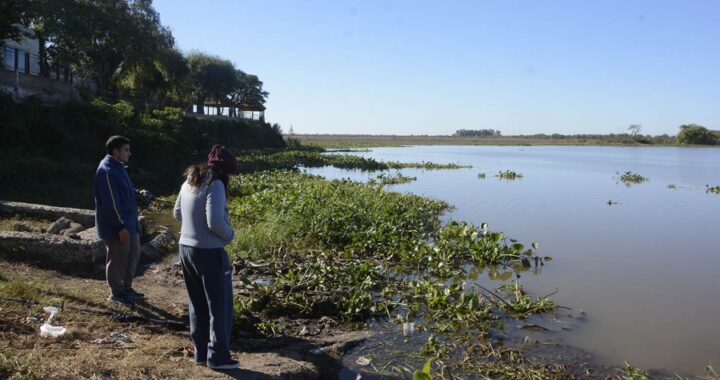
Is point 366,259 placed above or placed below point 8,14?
below

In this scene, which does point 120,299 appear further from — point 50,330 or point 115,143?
point 115,143

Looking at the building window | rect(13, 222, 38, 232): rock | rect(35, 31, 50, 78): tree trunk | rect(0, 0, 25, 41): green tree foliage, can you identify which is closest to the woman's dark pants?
rect(13, 222, 38, 232): rock

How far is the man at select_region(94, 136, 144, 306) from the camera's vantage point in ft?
17.4

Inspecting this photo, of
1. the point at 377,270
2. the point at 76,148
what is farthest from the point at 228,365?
the point at 76,148

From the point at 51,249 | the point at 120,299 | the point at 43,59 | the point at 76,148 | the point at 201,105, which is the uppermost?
the point at 43,59

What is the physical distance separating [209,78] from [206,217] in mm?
50589

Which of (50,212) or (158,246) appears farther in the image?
(50,212)

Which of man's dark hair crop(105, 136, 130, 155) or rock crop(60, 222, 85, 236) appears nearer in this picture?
man's dark hair crop(105, 136, 130, 155)

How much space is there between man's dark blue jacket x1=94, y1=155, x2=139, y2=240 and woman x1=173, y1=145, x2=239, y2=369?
1.37m

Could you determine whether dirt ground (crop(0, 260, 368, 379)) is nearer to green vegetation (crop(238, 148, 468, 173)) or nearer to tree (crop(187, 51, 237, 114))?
green vegetation (crop(238, 148, 468, 173))

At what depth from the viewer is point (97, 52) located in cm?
3133

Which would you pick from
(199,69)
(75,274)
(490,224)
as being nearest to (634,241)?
(490,224)

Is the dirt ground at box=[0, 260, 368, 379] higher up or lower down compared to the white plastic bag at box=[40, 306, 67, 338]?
→ lower down

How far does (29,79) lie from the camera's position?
19719 millimetres
